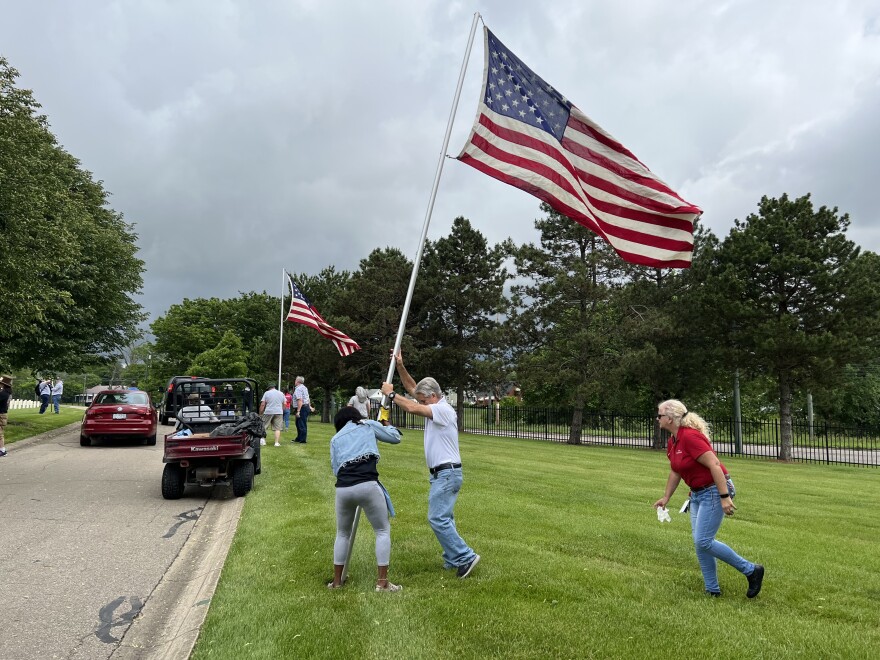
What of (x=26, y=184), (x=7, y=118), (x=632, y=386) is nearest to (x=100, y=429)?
(x=26, y=184)

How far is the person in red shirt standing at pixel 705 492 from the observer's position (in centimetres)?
548

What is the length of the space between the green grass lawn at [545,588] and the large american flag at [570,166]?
329 cm

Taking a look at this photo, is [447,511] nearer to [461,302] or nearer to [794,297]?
[794,297]

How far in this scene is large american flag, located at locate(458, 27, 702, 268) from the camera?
705 centimetres

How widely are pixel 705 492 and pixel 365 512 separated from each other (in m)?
2.91

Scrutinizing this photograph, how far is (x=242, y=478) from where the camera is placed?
35.4 feet

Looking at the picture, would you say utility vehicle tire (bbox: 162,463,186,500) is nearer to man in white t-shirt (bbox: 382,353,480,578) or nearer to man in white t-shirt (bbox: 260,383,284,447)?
man in white t-shirt (bbox: 382,353,480,578)

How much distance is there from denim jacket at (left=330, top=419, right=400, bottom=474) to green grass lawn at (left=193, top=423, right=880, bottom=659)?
44.8 inches

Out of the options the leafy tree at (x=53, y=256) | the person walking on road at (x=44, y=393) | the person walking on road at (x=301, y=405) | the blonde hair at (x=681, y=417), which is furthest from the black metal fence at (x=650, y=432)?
the blonde hair at (x=681, y=417)

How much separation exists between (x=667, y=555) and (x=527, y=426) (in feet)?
98.9

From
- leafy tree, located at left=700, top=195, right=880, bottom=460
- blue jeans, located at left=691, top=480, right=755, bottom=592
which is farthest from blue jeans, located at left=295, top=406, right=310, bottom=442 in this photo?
leafy tree, located at left=700, top=195, right=880, bottom=460

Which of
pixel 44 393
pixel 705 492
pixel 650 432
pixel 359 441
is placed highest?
pixel 44 393

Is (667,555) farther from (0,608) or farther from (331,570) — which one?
(0,608)

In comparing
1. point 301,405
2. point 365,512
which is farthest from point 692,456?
point 301,405
